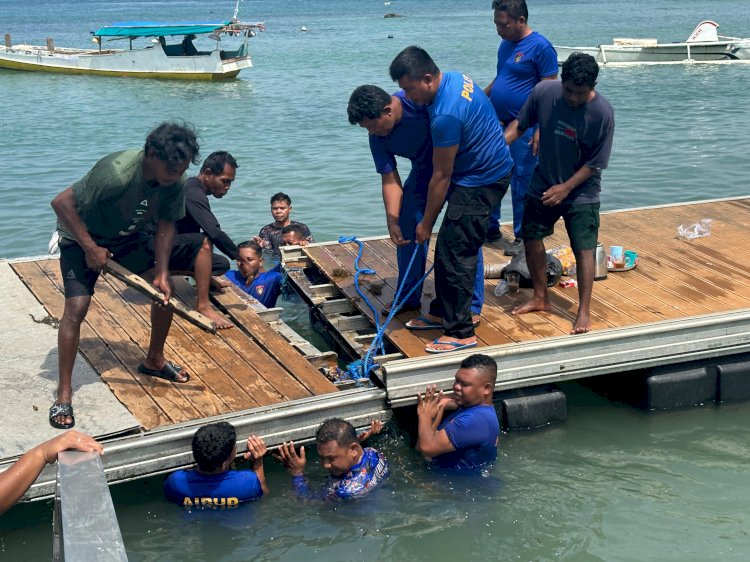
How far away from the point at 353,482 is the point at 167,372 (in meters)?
1.47

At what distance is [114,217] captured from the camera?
583cm

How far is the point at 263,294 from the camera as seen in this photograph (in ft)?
29.2

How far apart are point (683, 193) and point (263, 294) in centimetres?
899

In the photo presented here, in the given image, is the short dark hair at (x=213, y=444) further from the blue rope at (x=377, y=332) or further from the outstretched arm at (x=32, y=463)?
the outstretched arm at (x=32, y=463)

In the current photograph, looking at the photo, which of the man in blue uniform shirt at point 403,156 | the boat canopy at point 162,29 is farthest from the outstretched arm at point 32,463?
the boat canopy at point 162,29

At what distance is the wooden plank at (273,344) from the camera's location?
656cm

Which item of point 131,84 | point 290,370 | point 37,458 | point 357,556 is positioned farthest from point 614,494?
point 131,84

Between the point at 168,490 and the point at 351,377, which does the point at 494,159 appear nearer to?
the point at 351,377

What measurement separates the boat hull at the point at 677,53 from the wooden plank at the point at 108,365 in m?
27.0

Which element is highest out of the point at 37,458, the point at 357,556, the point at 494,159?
the point at 494,159

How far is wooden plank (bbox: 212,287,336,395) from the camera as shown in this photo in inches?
258

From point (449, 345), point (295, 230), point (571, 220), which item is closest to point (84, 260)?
point (449, 345)

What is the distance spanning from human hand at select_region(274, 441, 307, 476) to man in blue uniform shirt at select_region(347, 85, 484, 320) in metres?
1.45

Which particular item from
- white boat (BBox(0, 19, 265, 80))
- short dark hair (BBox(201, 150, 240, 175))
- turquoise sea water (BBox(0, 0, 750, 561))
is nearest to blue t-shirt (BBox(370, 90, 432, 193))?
short dark hair (BBox(201, 150, 240, 175))
